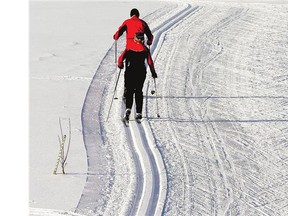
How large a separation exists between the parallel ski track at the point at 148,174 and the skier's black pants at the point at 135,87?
299 mm

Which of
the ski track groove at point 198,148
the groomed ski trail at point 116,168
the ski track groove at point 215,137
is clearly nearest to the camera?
the groomed ski trail at point 116,168

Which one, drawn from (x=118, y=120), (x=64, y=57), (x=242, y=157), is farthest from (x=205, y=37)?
(x=242, y=157)

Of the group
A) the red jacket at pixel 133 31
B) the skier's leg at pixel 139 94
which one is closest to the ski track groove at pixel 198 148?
the skier's leg at pixel 139 94

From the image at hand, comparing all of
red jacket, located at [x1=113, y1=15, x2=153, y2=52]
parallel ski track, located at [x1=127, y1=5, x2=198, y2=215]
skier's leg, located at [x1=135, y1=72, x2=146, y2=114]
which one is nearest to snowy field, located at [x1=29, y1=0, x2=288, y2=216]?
parallel ski track, located at [x1=127, y1=5, x2=198, y2=215]

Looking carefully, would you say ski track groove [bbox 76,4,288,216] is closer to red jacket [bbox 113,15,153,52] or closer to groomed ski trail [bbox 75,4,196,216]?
groomed ski trail [bbox 75,4,196,216]

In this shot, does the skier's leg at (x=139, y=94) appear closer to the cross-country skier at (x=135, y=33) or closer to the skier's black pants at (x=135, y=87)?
the skier's black pants at (x=135, y=87)

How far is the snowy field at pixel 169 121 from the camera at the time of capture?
9602 mm

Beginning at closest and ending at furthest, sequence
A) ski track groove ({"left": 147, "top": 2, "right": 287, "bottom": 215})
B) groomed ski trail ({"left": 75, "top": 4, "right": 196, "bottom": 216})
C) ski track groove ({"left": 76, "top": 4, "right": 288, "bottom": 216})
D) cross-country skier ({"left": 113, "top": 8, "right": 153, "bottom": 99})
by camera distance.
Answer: groomed ski trail ({"left": 75, "top": 4, "right": 196, "bottom": 216}) < ski track groove ({"left": 76, "top": 4, "right": 288, "bottom": 216}) < ski track groove ({"left": 147, "top": 2, "right": 287, "bottom": 215}) < cross-country skier ({"left": 113, "top": 8, "right": 153, "bottom": 99})

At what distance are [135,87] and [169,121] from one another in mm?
771

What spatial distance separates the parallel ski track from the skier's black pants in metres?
0.30

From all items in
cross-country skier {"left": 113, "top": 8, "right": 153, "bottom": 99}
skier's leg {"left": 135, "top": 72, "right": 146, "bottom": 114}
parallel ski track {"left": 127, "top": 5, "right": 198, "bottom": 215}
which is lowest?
parallel ski track {"left": 127, "top": 5, "right": 198, "bottom": 215}

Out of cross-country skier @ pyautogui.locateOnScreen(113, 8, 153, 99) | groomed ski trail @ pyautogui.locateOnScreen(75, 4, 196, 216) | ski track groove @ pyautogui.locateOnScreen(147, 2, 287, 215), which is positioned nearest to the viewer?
groomed ski trail @ pyautogui.locateOnScreen(75, 4, 196, 216)

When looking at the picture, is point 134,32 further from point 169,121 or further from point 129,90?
point 169,121

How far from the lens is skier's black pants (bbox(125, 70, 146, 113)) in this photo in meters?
12.1
